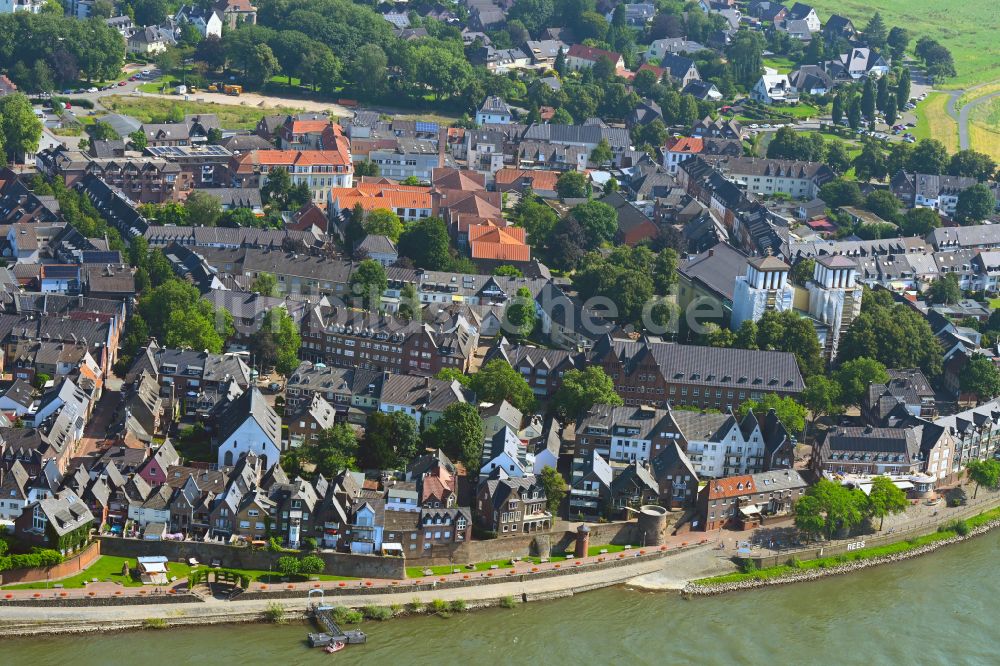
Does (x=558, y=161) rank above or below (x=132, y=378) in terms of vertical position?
above

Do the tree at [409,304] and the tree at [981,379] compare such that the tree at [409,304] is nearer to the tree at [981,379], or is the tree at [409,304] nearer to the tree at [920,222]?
the tree at [981,379]

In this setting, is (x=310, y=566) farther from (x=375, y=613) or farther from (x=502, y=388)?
(x=502, y=388)

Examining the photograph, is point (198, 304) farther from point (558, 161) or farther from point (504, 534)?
point (558, 161)

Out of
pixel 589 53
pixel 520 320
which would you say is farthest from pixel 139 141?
pixel 589 53

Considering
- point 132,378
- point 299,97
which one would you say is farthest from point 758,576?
point 299,97

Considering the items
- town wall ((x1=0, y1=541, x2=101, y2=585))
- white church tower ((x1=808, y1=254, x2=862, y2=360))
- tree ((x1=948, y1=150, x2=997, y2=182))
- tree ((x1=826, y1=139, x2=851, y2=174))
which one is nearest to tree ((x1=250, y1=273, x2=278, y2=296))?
town wall ((x1=0, y1=541, x2=101, y2=585))
